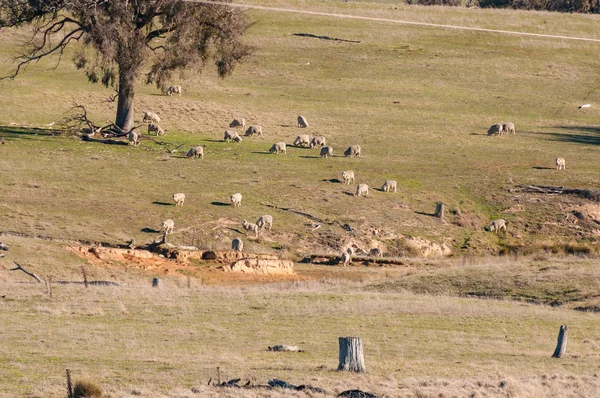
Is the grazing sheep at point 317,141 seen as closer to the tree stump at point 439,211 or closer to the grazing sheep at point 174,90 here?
the tree stump at point 439,211

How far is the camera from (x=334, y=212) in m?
51.9

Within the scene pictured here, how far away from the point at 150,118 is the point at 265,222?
2103cm

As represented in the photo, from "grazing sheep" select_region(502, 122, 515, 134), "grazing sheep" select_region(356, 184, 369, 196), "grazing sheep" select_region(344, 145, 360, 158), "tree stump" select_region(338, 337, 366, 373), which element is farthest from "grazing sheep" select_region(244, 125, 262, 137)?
"tree stump" select_region(338, 337, 366, 373)

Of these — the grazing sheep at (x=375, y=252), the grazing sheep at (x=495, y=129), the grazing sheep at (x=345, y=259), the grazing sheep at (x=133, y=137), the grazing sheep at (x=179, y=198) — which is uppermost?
the grazing sheep at (x=495, y=129)

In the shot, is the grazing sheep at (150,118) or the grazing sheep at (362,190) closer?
the grazing sheep at (362,190)

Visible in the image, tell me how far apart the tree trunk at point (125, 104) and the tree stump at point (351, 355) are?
39.1 metres

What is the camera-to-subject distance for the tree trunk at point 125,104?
2382 inches

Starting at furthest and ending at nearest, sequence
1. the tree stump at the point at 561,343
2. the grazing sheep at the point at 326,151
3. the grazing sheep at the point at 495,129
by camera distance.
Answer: the grazing sheep at the point at 495,129 < the grazing sheep at the point at 326,151 < the tree stump at the point at 561,343

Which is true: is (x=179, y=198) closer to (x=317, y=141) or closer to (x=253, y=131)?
(x=317, y=141)

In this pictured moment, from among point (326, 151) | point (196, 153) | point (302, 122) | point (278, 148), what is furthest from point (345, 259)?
point (302, 122)

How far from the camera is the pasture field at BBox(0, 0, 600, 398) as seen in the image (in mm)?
25406

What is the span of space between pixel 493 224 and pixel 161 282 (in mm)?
21159

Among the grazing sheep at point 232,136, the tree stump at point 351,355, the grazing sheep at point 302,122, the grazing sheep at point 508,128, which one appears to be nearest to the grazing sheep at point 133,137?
the grazing sheep at point 232,136

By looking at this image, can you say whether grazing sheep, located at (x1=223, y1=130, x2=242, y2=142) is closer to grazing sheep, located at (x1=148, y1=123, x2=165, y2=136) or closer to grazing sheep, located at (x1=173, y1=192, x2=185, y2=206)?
→ grazing sheep, located at (x1=148, y1=123, x2=165, y2=136)
